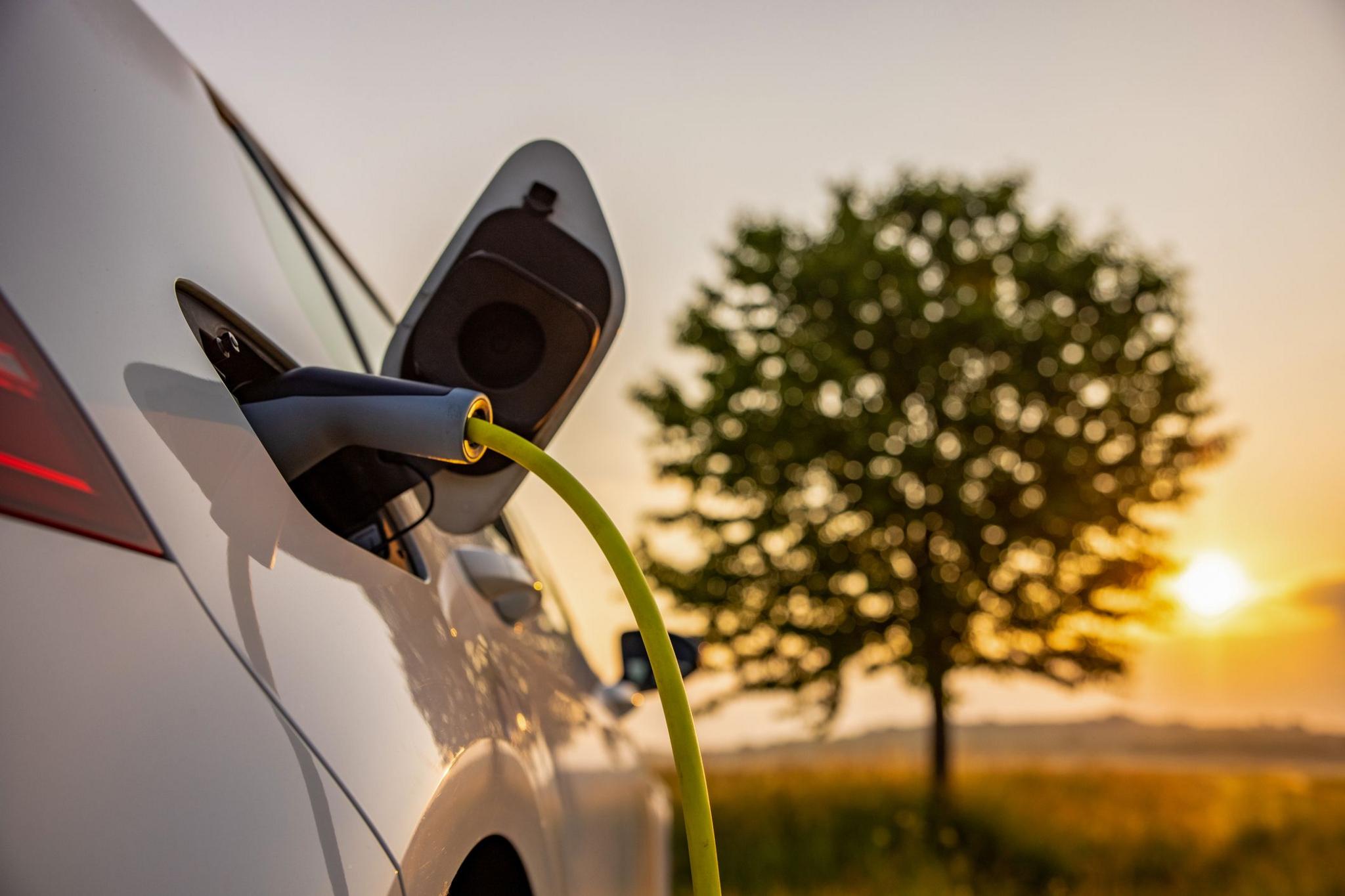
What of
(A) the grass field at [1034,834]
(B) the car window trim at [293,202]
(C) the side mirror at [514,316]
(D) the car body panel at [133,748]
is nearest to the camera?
(D) the car body panel at [133,748]

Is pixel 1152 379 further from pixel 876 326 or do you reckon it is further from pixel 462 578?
pixel 462 578

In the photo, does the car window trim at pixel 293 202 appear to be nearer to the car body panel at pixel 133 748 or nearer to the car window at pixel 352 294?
the car window at pixel 352 294

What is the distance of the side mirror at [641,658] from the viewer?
105 inches

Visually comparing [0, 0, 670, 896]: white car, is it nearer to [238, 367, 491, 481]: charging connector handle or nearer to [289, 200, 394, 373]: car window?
[238, 367, 491, 481]: charging connector handle

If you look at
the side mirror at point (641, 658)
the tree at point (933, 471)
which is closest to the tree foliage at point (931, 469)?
the tree at point (933, 471)

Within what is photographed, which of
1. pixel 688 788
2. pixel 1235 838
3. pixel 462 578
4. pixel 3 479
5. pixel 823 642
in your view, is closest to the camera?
pixel 3 479

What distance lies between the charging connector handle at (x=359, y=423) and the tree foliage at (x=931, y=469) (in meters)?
10.5

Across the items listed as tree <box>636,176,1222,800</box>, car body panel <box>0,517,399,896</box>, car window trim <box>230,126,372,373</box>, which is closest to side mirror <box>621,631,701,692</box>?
car window trim <box>230,126,372,373</box>

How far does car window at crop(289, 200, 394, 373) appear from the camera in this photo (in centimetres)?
193

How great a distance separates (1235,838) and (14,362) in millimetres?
11120

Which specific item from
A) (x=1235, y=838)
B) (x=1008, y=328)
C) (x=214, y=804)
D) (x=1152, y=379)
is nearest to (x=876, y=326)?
(x=1008, y=328)

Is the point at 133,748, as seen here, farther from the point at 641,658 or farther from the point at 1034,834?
the point at 1034,834

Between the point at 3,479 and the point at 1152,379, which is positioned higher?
the point at 1152,379

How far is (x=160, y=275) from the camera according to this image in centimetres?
97
